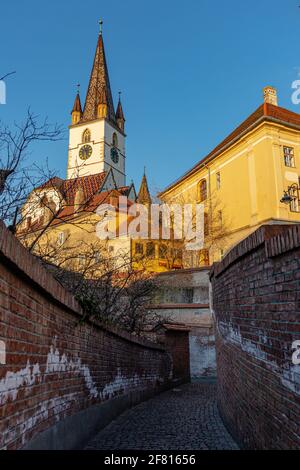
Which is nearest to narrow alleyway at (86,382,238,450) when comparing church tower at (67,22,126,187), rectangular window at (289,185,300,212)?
rectangular window at (289,185,300,212)

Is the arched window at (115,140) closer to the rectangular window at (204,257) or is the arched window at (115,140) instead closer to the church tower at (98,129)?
the church tower at (98,129)

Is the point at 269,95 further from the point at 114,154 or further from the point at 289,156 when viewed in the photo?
the point at 114,154

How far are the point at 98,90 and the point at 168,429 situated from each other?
68.8 meters

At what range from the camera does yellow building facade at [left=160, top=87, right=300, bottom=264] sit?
2897 cm

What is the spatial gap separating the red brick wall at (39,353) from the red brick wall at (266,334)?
2.14m

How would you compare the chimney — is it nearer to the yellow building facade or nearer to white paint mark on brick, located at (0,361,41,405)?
the yellow building facade

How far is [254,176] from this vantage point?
1187 inches

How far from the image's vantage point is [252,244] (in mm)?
4484

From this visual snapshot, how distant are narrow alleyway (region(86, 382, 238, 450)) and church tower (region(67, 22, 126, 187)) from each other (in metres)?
58.3

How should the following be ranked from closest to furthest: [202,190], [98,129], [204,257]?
1. [204,257]
2. [202,190]
3. [98,129]

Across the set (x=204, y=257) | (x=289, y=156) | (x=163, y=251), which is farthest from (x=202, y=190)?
(x=289, y=156)

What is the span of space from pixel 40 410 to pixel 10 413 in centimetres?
98

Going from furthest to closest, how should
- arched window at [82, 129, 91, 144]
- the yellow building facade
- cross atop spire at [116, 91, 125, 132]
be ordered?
cross atop spire at [116, 91, 125, 132] < arched window at [82, 129, 91, 144] < the yellow building facade

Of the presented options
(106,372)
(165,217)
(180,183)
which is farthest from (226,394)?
(180,183)
